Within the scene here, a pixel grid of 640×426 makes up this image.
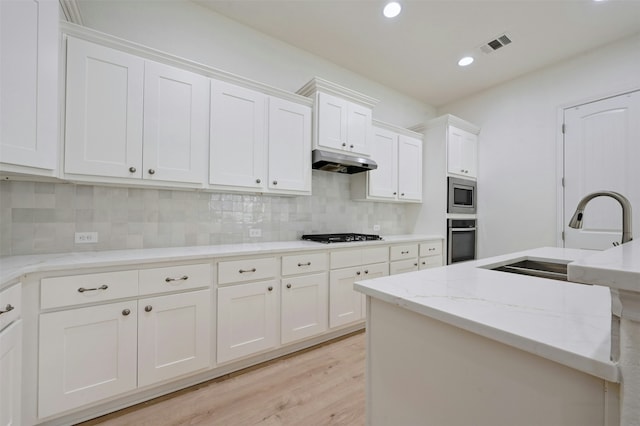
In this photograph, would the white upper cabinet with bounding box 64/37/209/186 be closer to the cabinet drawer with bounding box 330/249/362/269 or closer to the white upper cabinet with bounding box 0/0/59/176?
the white upper cabinet with bounding box 0/0/59/176

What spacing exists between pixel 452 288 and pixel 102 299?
179 cm

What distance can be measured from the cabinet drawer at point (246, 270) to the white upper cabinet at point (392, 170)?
156 centimetres

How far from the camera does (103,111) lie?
1669mm

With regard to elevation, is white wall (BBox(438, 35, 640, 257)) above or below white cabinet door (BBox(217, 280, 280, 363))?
above

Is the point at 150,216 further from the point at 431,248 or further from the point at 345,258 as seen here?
the point at 431,248

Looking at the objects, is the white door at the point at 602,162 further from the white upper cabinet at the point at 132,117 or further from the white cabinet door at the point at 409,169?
the white upper cabinet at the point at 132,117

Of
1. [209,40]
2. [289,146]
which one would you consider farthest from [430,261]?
[209,40]

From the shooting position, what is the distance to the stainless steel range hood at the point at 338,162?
8.41 feet

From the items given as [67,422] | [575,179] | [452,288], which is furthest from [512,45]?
[67,422]

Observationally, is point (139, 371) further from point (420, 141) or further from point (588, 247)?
point (588, 247)

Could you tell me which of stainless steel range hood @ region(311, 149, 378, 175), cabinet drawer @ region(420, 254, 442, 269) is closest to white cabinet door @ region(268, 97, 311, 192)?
stainless steel range hood @ region(311, 149, 378, 175)

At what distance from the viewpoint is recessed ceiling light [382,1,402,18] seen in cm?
228

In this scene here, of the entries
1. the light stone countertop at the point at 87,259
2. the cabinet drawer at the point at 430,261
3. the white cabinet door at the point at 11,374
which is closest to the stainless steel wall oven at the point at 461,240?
the cabinet drawer at the point at 430,261

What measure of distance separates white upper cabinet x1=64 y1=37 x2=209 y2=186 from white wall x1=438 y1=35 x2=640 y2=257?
12.2ft
